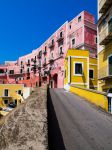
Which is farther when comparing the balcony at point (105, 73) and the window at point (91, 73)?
the window at point (91, 73)

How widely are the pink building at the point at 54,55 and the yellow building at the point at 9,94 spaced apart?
560 cm

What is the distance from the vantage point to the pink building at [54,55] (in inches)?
1591

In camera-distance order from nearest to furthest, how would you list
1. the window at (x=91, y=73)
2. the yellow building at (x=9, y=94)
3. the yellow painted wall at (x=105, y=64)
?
the yellow painted wall at (x=105, y=64) → the window at (x=91, y=73) → the yellow building at (x=9, y=94)

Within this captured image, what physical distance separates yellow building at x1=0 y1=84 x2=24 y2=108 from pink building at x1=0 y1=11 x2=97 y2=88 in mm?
5602

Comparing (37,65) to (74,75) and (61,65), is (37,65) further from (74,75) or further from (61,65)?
A: (74,75)

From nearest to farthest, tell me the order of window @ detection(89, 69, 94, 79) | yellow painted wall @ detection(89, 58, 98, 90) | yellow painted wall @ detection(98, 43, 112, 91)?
1. yellow painted wall @ detection(98, 43, 112, 91)
2. yellow painted wall @ detection(89, 58, 98, 90)
3. window @ detection(89, 69, 94, 79)

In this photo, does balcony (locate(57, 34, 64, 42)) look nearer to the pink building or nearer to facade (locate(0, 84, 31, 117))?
the pink building

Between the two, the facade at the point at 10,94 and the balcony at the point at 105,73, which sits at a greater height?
the balcony at the point at 105,73

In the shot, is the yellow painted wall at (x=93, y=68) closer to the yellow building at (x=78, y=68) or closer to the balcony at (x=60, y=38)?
the yellow building at (x=78, y=68)

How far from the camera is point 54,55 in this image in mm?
51688

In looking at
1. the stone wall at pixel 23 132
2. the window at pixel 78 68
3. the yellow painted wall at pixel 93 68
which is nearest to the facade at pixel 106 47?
the window at pixel 78 68

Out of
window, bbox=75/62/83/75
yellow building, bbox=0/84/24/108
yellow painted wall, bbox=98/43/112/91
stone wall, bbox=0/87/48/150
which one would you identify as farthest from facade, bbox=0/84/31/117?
stone wall, bbox=0/87/48/150

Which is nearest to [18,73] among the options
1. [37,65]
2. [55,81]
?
[37,65]

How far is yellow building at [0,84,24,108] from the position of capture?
2192 inches
